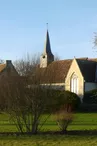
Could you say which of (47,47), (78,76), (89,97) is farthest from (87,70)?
(47,47)

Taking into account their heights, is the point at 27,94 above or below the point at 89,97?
above

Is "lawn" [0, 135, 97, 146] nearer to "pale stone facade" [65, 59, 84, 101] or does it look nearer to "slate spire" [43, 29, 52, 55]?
"pale stone facade" [65, 59, 84, 101]

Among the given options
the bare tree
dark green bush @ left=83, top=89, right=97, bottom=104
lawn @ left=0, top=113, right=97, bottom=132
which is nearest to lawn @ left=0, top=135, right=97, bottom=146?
the bare tree

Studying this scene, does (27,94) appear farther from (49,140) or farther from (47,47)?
(47,47)

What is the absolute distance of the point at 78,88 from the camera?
55.4 meters

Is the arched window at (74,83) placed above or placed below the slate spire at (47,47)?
below

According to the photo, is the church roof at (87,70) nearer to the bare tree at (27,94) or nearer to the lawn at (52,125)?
the lawn at (52,125)

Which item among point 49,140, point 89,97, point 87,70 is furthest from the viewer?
point 87,70

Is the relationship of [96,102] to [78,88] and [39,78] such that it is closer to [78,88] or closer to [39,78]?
[78,88]

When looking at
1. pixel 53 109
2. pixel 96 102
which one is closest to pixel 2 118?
pixel 53 109

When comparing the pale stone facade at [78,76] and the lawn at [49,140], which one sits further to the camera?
the pale stone facade at [78,76]

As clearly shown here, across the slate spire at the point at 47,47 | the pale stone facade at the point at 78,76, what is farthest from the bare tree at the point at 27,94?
the slate spire at the point at 47,47

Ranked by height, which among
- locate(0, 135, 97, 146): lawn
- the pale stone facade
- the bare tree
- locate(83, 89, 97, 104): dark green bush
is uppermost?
the bare tree

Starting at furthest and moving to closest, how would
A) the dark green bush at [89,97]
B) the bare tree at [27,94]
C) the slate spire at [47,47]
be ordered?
the slate spire at [47,47] < the dark green bush at [89,97] < the bare tree at [27,94]
